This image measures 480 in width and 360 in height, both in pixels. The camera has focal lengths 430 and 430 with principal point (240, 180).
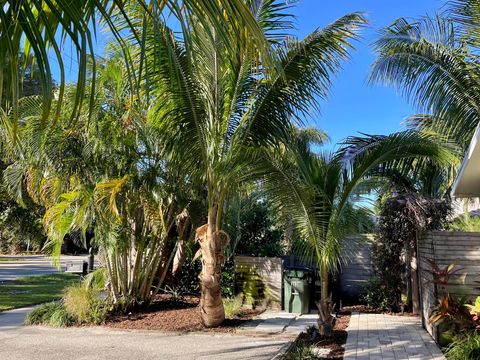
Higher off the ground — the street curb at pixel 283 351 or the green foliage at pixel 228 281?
the green foliage at pixel 228 281

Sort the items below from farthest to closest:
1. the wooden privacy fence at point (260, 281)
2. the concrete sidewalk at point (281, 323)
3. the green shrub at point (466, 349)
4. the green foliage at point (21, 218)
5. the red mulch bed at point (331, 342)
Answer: the green foliage at point (21, 218), the wooden privacy fence at point (260, 281), the concrete sidewalk at point (281, 323), the red mulch bed at point (331, 342), the green shrub at point (466, 349)

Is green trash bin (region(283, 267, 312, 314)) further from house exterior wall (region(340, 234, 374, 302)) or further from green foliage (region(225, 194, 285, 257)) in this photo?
green foliage (region(225, 194, 285, 257))

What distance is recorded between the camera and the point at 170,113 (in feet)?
26.5

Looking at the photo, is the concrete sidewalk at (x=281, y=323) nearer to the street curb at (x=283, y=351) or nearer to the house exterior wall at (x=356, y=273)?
the street curb at (x=283, y=351)

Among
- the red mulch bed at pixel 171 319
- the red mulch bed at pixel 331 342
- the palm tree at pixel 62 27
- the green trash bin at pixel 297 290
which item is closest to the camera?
the palm tree at pixel 62 27

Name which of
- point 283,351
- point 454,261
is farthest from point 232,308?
point 454,261

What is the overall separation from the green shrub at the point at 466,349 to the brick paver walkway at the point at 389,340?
0.29 metres

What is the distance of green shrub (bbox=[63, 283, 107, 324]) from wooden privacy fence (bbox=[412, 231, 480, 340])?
6804mm

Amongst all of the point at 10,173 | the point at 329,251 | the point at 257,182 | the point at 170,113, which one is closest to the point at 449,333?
the point at 329,251

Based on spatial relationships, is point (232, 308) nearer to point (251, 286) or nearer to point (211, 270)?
point (251, 286)

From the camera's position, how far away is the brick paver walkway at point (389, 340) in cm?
668

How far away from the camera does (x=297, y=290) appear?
442 inches

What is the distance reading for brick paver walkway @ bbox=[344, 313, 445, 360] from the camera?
263 inches

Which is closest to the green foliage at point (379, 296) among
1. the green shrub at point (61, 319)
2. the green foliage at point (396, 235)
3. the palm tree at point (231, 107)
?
the green foliage at point (396, 235)
